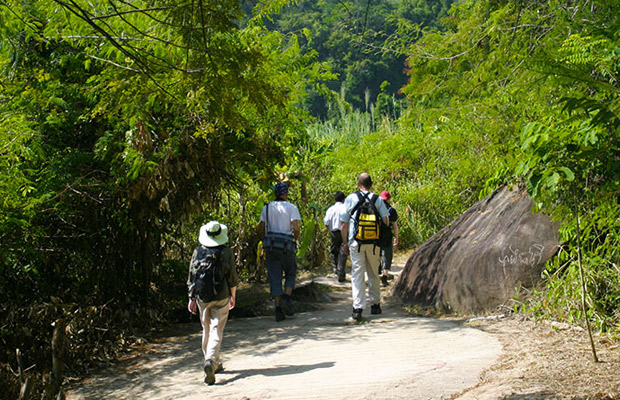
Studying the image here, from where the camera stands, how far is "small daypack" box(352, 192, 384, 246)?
7.93 m

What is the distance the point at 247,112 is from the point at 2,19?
3.55 meters

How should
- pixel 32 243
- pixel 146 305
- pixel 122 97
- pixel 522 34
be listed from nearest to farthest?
pixel 122 97 → pixel 32 243 → pixel 522 34 → pixel 146 305

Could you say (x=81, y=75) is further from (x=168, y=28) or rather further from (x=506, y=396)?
(x=506, y=396)

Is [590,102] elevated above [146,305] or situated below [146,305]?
above

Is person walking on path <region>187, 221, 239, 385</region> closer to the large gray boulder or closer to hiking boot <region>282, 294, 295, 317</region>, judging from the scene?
hiking boot <region>282, 294, 295, 317</region>

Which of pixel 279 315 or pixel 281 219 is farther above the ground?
pixel 281 219

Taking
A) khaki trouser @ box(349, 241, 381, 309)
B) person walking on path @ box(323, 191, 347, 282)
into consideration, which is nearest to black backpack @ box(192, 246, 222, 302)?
khaki trouser @ box(349, 241, 381, 309)

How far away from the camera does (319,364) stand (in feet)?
20.0

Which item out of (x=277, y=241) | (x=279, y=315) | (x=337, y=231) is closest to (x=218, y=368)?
(x=279, y=315)

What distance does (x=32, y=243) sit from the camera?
684 cm

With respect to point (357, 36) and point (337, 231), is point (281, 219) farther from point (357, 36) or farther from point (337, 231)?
point (337, 231)

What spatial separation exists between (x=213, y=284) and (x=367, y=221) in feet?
8.82

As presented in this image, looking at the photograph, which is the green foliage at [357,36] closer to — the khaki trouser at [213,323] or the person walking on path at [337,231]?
the person walking on path at [337,231]

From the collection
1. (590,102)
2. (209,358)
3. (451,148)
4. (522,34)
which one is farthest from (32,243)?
(451,148)
